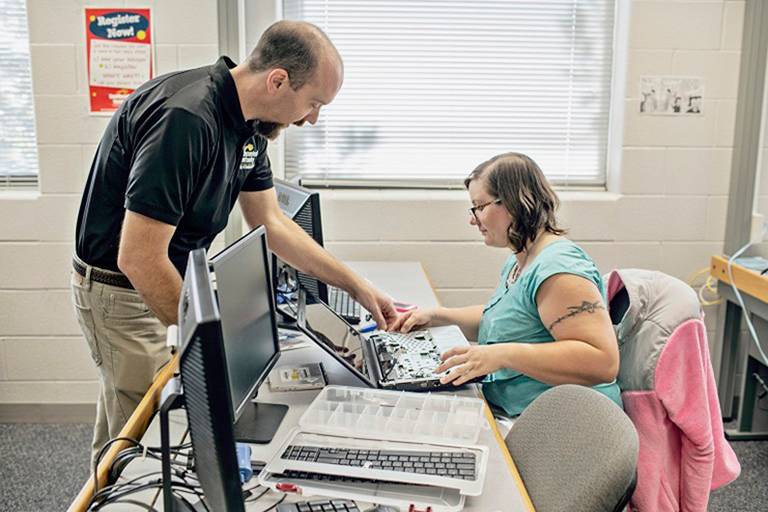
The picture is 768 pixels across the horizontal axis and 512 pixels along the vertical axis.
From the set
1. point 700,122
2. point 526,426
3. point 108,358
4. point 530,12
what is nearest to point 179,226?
point 108,358

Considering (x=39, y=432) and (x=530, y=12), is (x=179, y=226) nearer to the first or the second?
(x=39, y=432)

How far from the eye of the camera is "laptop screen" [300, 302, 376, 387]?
174cm

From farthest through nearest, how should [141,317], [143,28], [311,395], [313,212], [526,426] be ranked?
1. [143,28]
2. [313,212]
3. [141,317]
4. [311,395]
5. [526,426]

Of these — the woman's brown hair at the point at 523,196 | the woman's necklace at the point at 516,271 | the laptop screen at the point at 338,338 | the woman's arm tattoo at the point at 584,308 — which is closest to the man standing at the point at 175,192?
the laptop screen at the point at 338,338

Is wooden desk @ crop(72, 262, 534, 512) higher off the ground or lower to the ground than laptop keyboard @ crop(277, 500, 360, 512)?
lower

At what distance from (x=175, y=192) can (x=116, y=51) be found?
1.53m

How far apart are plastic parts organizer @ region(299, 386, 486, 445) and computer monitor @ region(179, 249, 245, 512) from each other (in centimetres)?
46

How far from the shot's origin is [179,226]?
1868 millimetres

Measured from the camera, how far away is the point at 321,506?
1229 millimetres

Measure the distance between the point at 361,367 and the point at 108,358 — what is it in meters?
0.70

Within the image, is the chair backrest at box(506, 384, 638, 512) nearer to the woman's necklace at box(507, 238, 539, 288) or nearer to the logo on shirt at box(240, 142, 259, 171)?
the woman's necklace at box(507, 238, 539, 288)

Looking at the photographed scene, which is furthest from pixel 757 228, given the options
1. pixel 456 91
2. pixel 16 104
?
pixel 16 104

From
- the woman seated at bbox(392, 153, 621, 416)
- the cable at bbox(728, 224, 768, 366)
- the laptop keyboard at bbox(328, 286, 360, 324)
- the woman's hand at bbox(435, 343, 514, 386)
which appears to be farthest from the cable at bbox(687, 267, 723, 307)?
the woman's hand at bbox(435, 343, 514, 386)

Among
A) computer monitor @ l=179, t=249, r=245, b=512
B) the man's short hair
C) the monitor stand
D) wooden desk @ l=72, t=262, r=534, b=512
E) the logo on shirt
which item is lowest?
wooden desk @ l=72, t=262, r=534, b=512
